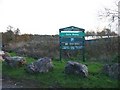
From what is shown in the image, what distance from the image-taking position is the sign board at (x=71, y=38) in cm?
1877

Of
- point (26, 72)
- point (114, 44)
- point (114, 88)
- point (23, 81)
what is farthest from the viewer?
point (114, 44)

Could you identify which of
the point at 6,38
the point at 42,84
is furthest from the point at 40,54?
the point at 6,38

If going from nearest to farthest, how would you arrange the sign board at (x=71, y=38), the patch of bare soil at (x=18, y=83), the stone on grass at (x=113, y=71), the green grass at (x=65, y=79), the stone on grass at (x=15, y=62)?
the green grass at (x=65, y=79) → the patch of bare soil at (x=18, y=83) → the stone on grass at (x=113, y=71) → the stone on grass at (x=15, y=62) → the sign board at (x=71, y=38)

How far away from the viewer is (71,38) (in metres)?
18.7

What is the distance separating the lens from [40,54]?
21.4 m

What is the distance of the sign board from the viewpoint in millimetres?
18766

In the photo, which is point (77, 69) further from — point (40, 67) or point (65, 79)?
point (40, 67)

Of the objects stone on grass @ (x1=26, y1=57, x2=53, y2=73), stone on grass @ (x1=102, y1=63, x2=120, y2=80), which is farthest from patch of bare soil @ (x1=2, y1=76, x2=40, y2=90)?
stone on grass @ (x1=102, y1=63, x2=120, y2=80)

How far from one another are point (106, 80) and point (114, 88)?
738 mm

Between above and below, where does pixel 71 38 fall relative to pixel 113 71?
above

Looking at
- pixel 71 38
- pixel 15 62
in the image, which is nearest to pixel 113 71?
pixel 15 62

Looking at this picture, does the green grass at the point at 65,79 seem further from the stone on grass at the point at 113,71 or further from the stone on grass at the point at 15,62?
the stone on grass at the point at 15,62

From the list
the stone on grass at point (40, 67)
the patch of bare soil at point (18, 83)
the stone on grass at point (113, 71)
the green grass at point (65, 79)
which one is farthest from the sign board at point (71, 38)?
the patch of bare soil at point (18, 83)

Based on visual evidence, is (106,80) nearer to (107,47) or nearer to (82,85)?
(82,85)
